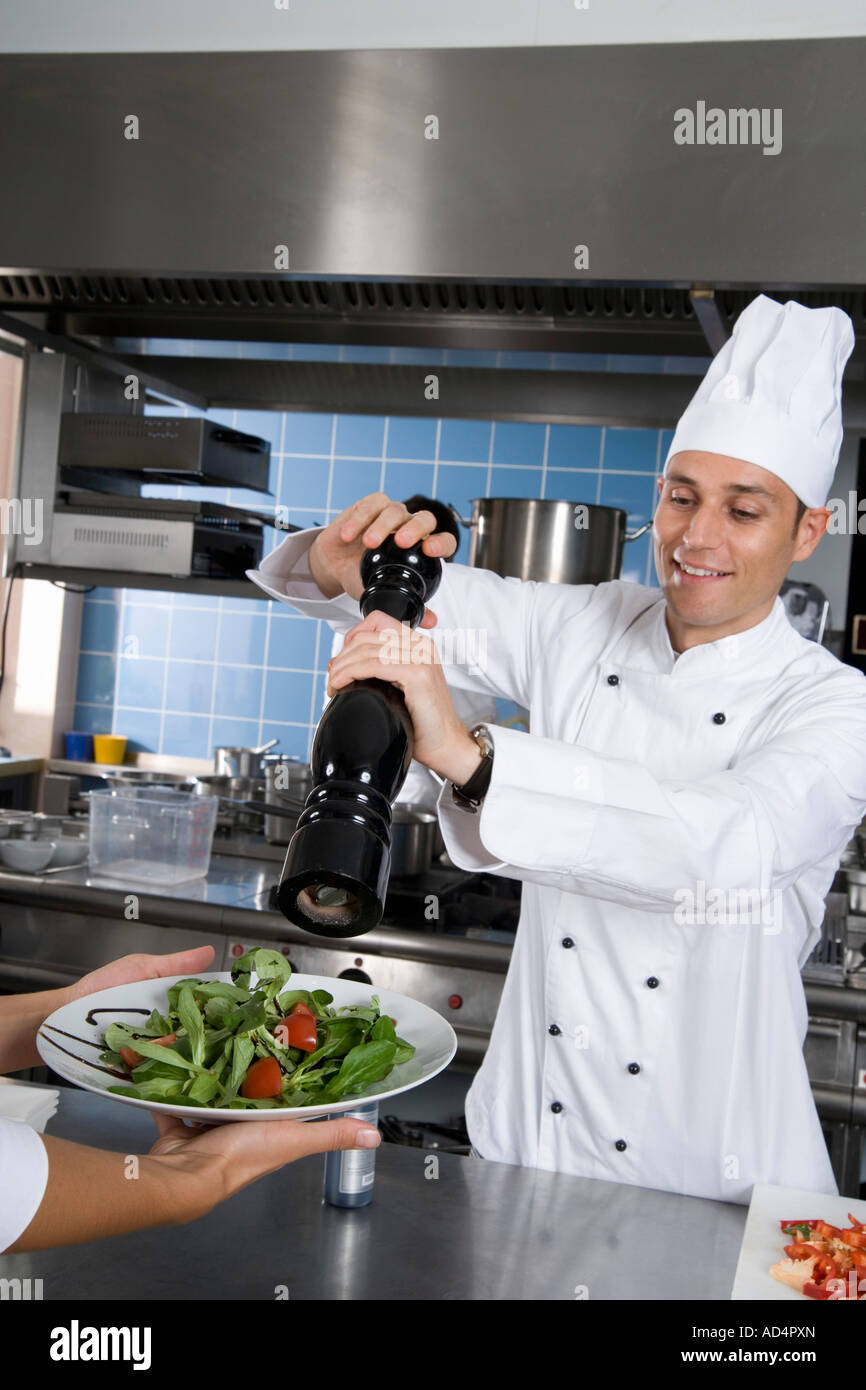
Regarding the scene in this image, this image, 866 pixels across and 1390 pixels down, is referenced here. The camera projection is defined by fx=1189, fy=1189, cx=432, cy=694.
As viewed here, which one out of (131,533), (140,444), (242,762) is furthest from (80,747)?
(140,444)

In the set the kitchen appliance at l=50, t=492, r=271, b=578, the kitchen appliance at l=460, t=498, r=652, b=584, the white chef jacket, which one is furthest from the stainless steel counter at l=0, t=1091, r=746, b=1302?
the kitchen appliance at l=50, t=492, r=271, b=578

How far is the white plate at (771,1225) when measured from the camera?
1.10 meters

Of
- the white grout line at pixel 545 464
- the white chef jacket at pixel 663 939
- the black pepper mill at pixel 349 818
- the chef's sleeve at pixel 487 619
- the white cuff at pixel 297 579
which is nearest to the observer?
the black pepper mill at pixel 349 818

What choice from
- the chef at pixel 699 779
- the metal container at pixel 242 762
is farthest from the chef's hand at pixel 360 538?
the metal container at pixel 242 762

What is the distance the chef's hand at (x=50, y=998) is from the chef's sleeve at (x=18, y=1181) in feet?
1.00

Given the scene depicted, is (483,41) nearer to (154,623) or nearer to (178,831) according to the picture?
(178,831)

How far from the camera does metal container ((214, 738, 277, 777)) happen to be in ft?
12.6

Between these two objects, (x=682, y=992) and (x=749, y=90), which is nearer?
(x=682, y=992)

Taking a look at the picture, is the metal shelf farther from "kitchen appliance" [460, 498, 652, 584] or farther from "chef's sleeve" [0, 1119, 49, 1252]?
"chef's sleeve" [0, 1119, 49, 1252]

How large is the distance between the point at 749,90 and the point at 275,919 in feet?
5.68

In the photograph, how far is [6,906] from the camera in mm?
2670

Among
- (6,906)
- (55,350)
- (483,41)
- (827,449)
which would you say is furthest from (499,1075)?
(55,350)

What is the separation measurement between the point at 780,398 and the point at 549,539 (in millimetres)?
1056

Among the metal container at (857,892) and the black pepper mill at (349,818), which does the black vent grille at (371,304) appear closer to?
the metal container at (857,892)
